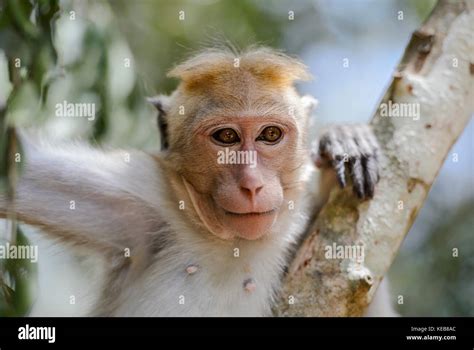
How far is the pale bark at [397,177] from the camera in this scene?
12.9 feet

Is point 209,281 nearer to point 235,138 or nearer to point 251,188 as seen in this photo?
point 251,188

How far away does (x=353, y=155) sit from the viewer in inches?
167

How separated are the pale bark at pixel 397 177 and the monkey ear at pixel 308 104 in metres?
0.53

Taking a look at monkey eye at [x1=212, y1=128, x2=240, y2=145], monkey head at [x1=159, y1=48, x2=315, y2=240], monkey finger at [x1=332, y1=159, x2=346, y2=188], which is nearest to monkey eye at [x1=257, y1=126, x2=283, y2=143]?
monkey head at [x1=159, y1=48, x2=315, y2=240]

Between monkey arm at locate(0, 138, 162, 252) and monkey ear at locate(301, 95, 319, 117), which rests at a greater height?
monkey ear at locate(301, 95, 319, 117)

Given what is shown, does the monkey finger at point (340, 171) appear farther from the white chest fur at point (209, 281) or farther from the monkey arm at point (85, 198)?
the monkey arm at point (85, 198)

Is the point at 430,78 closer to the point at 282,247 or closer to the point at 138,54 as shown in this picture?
the point at 282,247

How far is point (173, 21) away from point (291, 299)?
312 cm

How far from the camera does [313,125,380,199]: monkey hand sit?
13.4 feet

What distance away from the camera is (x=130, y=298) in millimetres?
4438

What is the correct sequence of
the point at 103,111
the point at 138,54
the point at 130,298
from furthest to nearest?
1. the point at 138,54
2. the point at 103,111
3. the point at 130,298

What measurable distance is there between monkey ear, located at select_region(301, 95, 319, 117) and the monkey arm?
43.7 inches

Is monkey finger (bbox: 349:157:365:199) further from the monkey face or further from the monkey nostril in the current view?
the monkey nostril
